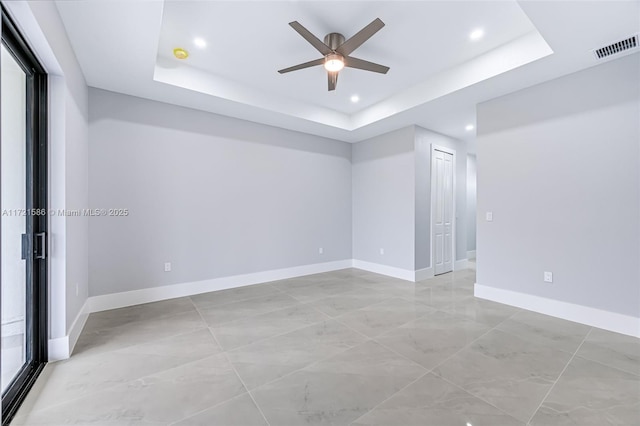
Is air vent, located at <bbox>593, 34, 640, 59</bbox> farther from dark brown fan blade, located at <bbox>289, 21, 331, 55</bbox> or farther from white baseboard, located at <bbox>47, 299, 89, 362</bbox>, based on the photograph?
white baseboard, located at <bbox>47, 299, 89, 362</bbox>

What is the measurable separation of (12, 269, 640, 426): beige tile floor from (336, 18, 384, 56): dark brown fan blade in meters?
2.86

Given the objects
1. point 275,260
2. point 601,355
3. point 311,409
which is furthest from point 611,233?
point 275,260

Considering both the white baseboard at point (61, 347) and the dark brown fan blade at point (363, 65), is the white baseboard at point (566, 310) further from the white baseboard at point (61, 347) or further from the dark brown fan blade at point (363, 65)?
the white baseboard at point (61, 347)

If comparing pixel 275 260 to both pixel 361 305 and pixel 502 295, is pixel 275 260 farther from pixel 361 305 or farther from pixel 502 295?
pixel 502 295

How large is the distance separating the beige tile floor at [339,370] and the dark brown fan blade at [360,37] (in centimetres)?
286

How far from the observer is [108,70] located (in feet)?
10.3

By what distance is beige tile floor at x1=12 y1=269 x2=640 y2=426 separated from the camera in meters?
1.74

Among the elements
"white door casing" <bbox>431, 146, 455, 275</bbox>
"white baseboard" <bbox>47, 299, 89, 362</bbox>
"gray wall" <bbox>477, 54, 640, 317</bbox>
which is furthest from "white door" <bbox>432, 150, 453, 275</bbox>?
"white baseboard" <bbox>47, 299, 89, 362</bbox>

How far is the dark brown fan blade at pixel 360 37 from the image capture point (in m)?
2.41

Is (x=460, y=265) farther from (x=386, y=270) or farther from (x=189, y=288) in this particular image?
(x=189, y=288)

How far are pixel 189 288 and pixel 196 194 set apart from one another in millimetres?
1425

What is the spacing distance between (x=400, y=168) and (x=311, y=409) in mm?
4415

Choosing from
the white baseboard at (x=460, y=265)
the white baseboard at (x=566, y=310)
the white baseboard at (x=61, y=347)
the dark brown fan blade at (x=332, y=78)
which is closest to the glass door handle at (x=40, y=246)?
the white baseboard at (x=61, y=347)

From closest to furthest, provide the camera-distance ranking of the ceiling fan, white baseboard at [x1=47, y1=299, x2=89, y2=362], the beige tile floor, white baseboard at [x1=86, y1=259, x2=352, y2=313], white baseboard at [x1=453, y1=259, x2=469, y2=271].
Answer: the beige tile floor
white baseboard at [x1=47, y1=299, x2=89, y2=362]
the ceiling fan
white baseboard at [x1=86, y1=259, x2=352, y2=313]
white baseboard at [x1=453, y1=259, x2=469, y2=271]
